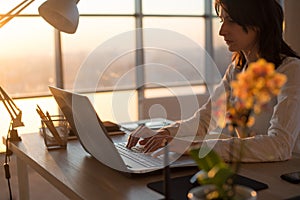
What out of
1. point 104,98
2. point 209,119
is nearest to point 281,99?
point 209,119

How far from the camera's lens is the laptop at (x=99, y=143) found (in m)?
1.15

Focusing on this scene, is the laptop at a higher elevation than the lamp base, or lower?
higher

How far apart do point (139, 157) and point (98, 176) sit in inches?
7.0

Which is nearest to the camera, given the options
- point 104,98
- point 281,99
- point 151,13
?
point 281,99

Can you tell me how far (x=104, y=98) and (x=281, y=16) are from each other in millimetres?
2569

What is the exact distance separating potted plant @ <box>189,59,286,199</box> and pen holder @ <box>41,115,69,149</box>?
1001 mm

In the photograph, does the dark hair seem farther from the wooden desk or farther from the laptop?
the laptop

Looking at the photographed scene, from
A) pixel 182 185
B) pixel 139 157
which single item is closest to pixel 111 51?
pixel 139 157

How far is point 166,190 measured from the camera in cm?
70

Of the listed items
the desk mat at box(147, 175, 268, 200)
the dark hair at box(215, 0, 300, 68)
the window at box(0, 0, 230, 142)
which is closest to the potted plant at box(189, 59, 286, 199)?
the desk mat at box(147, 175, 268, 200)

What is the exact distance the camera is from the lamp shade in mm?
1503

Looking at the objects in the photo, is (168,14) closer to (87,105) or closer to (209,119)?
(209,119)

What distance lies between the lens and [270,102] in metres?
1.58

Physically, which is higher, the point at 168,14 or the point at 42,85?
the point at 168,14
